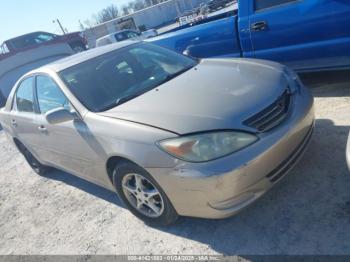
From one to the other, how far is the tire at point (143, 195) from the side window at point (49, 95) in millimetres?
919

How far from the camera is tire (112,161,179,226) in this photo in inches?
113

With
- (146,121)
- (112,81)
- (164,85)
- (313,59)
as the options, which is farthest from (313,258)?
(313,59)

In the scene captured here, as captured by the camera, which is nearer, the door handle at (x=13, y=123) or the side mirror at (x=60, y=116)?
the side mirror at (x=60, y=116)

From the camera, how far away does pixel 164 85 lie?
3436mm

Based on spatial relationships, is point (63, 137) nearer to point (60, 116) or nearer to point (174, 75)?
point (60, 116)

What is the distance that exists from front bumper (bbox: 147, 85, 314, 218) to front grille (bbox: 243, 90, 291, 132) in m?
0.05

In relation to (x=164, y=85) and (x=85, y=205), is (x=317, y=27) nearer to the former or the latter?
(x=164, y=85)

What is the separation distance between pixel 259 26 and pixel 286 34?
1.27 feet

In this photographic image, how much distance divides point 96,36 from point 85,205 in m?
33.5

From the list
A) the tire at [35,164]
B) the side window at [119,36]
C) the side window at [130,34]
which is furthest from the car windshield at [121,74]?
the side window at [130,34]

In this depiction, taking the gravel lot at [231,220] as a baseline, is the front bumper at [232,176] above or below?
above

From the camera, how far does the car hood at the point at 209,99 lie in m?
2.66

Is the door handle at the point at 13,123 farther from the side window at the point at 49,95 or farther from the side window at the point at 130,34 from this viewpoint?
the side window at the point at 130,34

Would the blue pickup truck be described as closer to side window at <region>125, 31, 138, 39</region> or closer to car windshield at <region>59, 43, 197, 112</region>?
car windshield at <region>59, 43, 197, 112</region>
